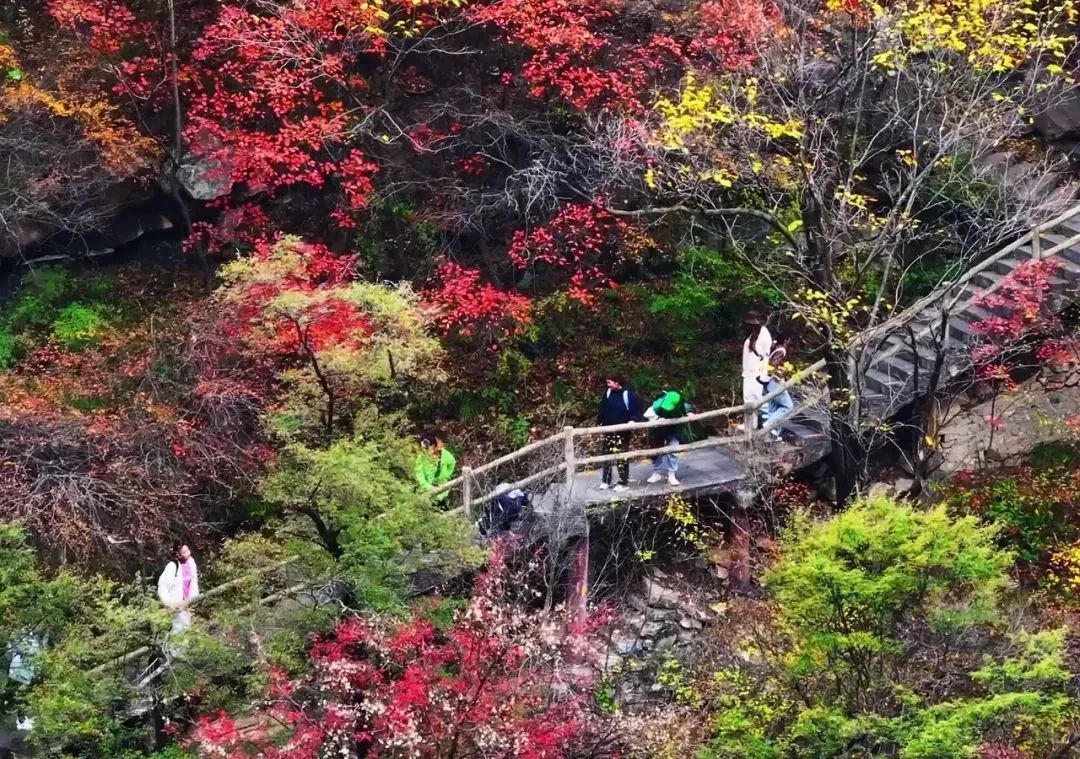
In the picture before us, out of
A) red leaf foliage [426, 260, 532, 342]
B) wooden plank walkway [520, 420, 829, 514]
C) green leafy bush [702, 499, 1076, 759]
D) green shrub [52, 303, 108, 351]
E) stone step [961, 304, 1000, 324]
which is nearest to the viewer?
green leafy bush [702, 499, 1076, 759]

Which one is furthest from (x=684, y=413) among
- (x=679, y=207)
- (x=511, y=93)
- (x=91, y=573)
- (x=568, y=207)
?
(x=91, y=573)

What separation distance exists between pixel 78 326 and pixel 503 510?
904 cm

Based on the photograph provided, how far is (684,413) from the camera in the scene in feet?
51.0

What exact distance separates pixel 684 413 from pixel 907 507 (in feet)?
16.1

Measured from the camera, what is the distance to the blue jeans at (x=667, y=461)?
15.4m

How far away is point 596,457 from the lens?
591 inches

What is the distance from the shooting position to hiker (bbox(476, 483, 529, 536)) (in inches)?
579

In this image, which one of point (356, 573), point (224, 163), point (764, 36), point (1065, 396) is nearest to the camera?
point (356, 573)

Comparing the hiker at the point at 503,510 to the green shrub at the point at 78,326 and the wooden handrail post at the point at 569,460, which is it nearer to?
the wooden handrail post at the point at 569,460

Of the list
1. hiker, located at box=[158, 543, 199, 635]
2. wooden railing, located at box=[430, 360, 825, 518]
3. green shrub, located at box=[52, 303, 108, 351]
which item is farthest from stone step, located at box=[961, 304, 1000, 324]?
green shrub, located at box=[52, 303, 108, 351]

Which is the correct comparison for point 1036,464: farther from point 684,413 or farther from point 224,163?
point 224,163

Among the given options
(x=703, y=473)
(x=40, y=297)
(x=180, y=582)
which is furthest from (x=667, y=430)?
(x=40, y=297)

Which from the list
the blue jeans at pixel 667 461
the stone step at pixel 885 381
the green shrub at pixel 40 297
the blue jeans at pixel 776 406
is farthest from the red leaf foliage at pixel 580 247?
the green shrub at pixel 40 297

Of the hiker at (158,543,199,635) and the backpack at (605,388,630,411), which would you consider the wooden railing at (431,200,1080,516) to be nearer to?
the backpack at (605,388,630,411)
